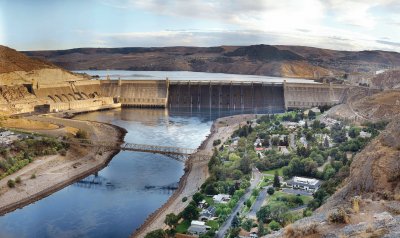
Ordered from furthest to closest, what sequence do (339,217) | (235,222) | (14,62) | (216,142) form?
(14,62)
(216,142)
(235,222)
(339,217)

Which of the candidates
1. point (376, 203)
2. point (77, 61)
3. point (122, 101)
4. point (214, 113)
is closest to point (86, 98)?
point (122, 101)

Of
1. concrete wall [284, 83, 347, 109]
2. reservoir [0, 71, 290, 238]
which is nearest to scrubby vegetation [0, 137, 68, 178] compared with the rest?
reservoir [0, 71, 290, 238]

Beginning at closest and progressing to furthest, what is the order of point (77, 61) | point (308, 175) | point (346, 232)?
point (346, 232) < point (308, 175) < point (77, 61)

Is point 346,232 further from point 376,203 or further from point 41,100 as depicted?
point 41,100

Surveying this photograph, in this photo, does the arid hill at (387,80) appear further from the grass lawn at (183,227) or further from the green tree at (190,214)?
the grass lawn at (183,227)

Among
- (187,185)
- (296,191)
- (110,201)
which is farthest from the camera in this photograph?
(187,185)

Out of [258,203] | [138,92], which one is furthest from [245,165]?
[138,92]

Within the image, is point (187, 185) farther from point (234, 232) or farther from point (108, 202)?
point (234, 232)
